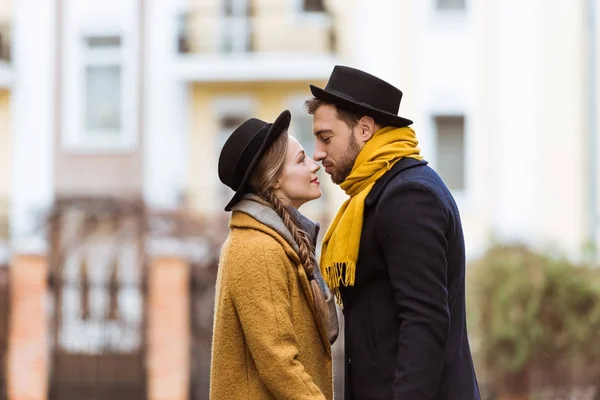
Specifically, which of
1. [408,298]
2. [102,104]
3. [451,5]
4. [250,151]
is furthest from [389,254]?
[102,104]

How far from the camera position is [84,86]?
69.3 feet

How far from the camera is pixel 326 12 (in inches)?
812

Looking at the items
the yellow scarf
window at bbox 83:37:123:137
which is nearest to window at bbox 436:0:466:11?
window at bbox 83:37:123:137

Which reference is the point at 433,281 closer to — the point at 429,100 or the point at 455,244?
the point at 455,244

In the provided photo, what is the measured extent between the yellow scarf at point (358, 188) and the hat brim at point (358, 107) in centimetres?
3

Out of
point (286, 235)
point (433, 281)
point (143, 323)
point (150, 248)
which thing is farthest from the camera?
point (150, 248)

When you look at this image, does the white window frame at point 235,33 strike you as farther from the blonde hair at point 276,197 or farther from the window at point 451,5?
the blonde hair at point 276,197

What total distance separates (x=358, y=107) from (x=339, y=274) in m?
0.48

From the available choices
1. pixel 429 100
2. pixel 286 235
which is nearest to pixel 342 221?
pixel 286 235

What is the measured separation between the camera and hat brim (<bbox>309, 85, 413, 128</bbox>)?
3742 millimetres

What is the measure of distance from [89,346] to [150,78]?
6628 millimetres

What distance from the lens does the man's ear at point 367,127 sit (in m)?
3.79

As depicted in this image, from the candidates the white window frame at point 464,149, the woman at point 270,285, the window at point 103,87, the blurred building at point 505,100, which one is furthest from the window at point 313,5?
the woman at point 270,285

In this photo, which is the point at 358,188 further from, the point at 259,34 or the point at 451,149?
the point at 259,34
